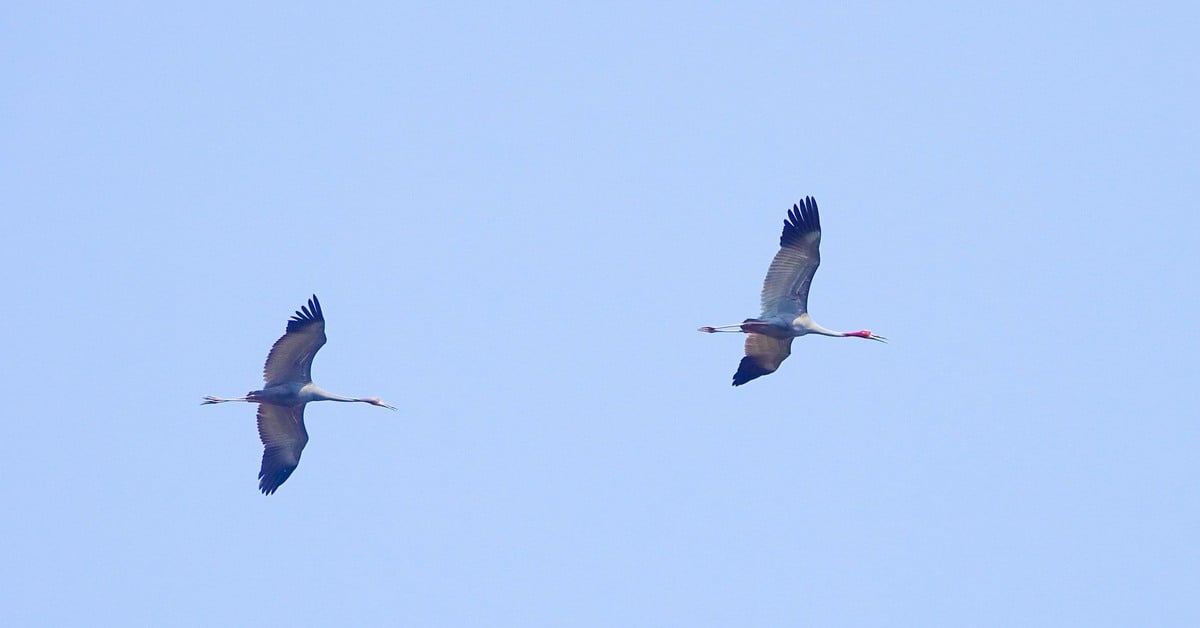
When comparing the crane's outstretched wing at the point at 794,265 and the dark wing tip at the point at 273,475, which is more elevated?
the crane's outstretched wing at the point at 794,265

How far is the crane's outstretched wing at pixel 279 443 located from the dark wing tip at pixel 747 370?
30.9 feet

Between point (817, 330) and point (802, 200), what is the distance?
3.00 meters

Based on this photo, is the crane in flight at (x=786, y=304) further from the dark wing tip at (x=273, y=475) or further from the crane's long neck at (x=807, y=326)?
the dark wing tip at (x=273, y=475)

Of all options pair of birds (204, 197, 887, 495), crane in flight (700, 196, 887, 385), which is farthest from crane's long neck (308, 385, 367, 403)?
crane in flight (700, 196, 887, 385)

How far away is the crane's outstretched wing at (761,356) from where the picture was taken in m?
53.1

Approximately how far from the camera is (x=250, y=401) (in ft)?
173

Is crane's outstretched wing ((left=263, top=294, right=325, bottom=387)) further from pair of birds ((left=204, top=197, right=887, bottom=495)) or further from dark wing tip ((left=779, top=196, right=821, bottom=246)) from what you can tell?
dark wing tip ((left=779, top=196, right=821, bottom=246))

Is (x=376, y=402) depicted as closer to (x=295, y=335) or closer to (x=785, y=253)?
(x=295, y=335)

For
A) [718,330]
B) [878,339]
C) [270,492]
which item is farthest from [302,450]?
[878,339]

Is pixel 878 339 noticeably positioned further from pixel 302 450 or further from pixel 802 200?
pixel 302 450

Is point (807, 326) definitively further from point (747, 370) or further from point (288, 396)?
point (288, 396)

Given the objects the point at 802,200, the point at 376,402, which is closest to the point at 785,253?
the point at 802,200

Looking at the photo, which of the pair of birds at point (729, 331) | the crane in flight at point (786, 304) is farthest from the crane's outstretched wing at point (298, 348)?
the crane in flight at point (786, 304)

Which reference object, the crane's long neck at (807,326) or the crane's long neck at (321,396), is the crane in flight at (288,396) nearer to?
the crane's long neck at (321,396)
